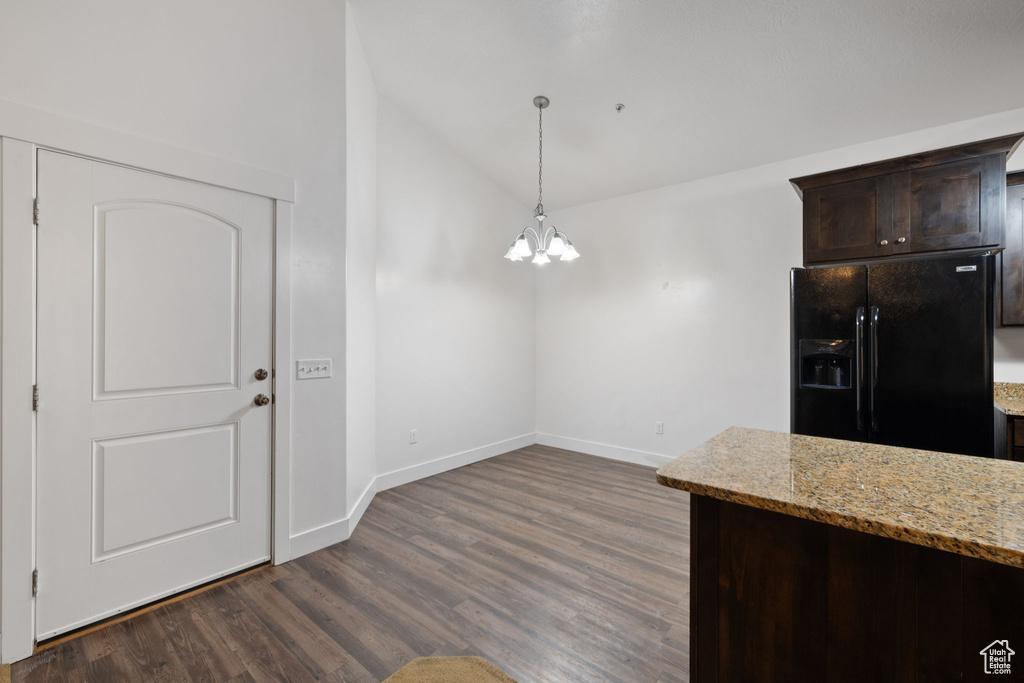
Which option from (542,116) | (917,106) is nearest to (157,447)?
(542,116)

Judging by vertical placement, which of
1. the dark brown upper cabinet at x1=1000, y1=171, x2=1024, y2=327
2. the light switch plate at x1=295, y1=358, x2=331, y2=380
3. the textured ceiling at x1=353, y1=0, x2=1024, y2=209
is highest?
the textured ceiling at x1=353, y1=0, x2=1024, y2=209

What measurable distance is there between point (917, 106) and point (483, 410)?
413 centimetres

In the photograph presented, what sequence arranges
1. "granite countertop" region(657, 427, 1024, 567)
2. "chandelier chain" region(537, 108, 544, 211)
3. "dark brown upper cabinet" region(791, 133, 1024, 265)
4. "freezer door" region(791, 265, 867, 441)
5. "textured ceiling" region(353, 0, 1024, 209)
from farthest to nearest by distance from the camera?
"chandelier chain" region(537, 108, 544, 211) → "freezer door" region(791, 265, 867, 441) → "dark brown upper cabinet" region(791, 133, 1024, 265) → "textured ceiling" region(353, 0, 1024, 209) → "granite countertop" region(657, 427, 1024, 567)

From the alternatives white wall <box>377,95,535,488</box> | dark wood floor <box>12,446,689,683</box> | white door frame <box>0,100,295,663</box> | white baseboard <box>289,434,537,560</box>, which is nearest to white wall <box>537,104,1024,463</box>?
white wall <box>377,95,535,488</box>

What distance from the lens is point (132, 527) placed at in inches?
79.7

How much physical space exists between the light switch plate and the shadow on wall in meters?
4.31

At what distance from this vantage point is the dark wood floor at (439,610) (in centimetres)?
170

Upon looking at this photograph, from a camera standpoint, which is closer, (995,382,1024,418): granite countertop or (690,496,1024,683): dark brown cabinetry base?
(690,496,1024,683): dark brown cabinetry base

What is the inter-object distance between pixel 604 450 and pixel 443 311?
228 centimetres

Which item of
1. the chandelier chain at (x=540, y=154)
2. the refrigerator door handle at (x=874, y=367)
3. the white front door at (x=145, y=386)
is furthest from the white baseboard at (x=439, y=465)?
the chandelier chain at (x=540, y=154)

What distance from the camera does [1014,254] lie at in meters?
2.57

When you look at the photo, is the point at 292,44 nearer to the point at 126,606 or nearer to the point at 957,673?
the point at 126,606

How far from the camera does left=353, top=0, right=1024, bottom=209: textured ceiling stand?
2318 mm

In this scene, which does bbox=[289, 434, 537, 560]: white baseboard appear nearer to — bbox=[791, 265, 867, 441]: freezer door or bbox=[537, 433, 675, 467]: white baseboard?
bbox=[537, 433, 675, 467]: white baseboard
